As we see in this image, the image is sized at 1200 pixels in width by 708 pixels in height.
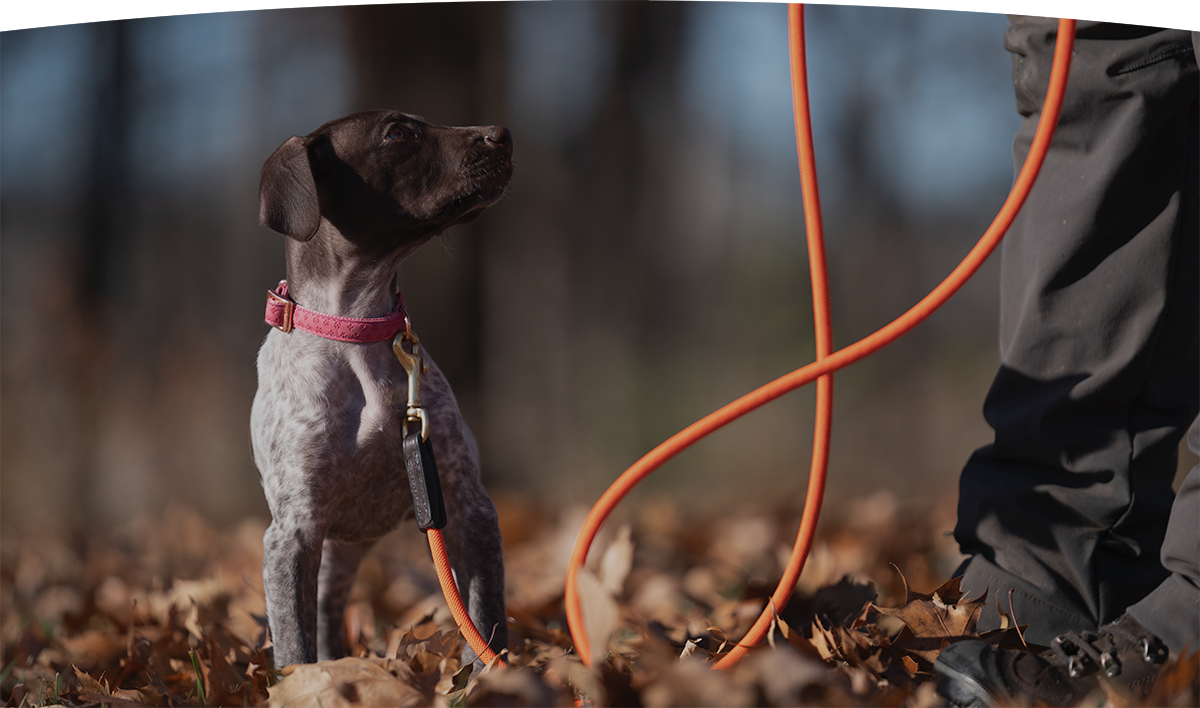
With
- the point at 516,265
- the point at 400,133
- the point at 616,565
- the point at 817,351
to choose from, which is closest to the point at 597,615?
the point at 817,351

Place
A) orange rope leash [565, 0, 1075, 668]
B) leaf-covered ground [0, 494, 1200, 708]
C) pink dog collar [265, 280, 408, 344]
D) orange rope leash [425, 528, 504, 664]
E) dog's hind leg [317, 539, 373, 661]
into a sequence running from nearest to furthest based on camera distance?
leaf-covered ground [0, 494, 1200, 708]
orange rope leash [565, 0, 1075, 668]
orange rope leash [425, 528, 504, 664]
pink dog collar [265, 280, 408, 344]
dog's hind leg [317, 539, 373, 661]

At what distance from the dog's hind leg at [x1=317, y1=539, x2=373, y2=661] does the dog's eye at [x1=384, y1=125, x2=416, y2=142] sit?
1293mm

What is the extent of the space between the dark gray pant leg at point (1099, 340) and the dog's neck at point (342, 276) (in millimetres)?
1765

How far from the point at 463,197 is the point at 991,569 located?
175 centimetres

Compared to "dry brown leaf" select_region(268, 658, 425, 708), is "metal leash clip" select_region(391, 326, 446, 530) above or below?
above

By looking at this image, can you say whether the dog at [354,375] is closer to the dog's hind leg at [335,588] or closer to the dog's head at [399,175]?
the dog's head at [399,175]

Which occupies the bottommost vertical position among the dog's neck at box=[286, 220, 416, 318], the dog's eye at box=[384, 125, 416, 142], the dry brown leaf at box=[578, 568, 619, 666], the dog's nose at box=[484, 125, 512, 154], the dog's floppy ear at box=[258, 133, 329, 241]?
the dry brown leaf at box=[578, 568, 619, 666]

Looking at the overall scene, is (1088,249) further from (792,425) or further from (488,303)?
(792,425)

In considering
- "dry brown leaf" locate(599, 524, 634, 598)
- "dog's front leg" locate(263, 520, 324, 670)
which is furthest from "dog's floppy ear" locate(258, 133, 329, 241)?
"dry brown leaf" locate(599, 524, 634, 598)

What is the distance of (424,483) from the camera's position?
2193 mm

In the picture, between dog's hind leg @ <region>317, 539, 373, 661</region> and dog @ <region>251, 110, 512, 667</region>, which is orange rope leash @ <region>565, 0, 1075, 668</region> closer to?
dog @ <region>251, 110, 512, 667</region>

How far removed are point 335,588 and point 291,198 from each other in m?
1.36

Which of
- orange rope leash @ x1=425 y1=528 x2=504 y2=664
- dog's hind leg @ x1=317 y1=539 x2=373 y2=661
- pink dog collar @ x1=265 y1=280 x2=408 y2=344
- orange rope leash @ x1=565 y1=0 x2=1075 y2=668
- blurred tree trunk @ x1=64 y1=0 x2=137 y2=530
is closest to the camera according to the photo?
orange rope leash @ x1=565 y1=0 x2=1075 y2=668

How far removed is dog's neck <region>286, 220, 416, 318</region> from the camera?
2465 millimetres
